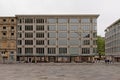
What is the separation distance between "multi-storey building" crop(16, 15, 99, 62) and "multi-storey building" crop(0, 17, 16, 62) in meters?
1.94

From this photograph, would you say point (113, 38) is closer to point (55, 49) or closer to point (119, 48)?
point (119, 48)

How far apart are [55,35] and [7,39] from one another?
18.7 metres

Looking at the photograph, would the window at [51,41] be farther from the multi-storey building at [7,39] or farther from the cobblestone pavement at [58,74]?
the cobblestone pavement at [58,74]

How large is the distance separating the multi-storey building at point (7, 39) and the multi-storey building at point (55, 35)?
194 centimetres

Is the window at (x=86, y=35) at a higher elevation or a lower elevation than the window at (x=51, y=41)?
higher

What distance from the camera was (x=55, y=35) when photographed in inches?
4262

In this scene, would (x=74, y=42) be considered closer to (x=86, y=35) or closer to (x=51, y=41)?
(x=86, y=35)

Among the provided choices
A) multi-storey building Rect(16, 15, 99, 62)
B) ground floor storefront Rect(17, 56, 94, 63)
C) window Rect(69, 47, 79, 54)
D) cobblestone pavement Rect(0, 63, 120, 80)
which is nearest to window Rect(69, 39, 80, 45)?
multi-storey building Rect(16, 15, 99, 62)

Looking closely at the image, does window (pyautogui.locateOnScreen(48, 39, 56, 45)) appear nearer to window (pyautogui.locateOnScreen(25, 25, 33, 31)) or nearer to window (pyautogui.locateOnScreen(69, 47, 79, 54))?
window (pyautogui.locateOnScreen(69, 47, 79, 54))

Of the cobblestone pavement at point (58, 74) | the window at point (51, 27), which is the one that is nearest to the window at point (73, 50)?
the window at point (51, 27)

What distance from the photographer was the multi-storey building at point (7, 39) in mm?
107312

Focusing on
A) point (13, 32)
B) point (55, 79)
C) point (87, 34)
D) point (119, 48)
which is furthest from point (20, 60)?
point (55, 79)

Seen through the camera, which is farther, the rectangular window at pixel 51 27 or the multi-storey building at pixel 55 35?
the rectangular window at pixel 51 27

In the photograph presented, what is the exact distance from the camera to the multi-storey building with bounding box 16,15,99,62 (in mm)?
107875
